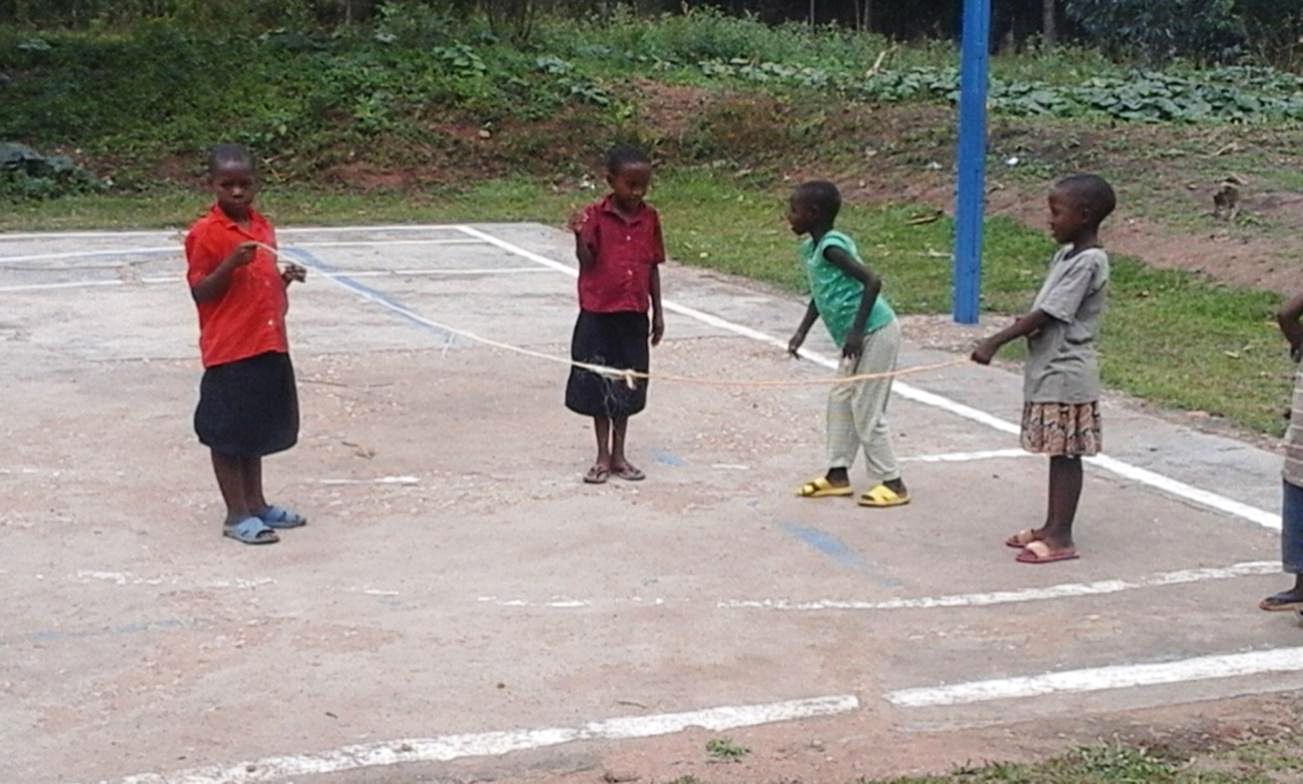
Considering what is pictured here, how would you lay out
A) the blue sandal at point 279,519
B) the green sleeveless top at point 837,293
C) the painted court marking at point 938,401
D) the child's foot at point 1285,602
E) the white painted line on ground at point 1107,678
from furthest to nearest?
the painted court marking at point 938,401 < the green sleeveless top at point 837,293 < the blue sandal at point 279,519 < the child's foot at point 1285,602 < the white painted line on ground at point 1107,678

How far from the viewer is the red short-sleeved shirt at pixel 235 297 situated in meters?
6.09

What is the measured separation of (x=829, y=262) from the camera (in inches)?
262

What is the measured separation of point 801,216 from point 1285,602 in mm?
2311

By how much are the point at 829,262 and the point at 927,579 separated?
1421 mm

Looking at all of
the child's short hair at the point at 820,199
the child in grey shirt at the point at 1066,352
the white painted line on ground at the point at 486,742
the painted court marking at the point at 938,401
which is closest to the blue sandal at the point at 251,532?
the white painted line on ground at the point at 486,742

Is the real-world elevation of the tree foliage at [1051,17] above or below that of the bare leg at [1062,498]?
above

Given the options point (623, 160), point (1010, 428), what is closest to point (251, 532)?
point (623, 160)

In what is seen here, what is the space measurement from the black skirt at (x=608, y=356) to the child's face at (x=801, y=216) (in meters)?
0.80

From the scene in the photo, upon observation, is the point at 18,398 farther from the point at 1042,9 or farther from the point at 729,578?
the point at 1042,9

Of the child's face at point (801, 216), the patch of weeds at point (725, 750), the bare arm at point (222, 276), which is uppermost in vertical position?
the child's face at point (801, 216)

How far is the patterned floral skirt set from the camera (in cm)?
599

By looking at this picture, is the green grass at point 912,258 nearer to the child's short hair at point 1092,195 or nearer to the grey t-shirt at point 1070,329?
the grey t-shirt at point 1070,329

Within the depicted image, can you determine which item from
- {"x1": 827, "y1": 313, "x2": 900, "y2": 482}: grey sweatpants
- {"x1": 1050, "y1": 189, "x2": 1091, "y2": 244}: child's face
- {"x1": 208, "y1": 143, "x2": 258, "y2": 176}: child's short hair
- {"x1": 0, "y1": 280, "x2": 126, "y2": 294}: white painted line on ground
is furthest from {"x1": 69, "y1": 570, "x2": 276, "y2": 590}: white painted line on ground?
{"x1": 0, "y1": 280, "x2": 126, "y2": 294}: white painted line on ground

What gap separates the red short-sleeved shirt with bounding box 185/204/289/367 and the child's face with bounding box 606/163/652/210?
142cm
